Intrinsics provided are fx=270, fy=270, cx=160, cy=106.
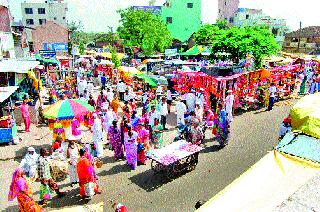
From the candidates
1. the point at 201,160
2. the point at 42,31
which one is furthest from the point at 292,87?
the point at 42,31

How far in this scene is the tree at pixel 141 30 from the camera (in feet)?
114

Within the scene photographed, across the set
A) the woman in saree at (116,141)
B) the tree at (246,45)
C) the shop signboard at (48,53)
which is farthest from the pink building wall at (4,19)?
the tree at (246,45)

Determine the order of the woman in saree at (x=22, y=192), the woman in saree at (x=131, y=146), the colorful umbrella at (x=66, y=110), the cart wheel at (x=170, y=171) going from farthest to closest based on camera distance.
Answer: the colorful umbrella at (x=66, y=110) → the woman in saree at (x=131, y=146) → the cart wheel at (x=170, y=171) → the woman in saree at (x=22, y=192)

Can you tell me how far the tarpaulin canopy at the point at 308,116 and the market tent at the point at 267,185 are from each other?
4.27 ft

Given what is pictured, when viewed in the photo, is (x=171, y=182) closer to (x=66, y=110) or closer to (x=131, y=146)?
(x=131, y=146)

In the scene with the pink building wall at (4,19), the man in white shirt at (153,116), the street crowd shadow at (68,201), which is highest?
the pink building wall at (4,19)

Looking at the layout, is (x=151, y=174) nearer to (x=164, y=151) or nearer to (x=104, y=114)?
(x=164, y=151)

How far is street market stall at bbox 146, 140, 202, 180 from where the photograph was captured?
8.45 meters

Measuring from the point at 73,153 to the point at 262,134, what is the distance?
8444mm

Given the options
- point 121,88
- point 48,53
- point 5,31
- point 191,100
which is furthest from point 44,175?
point 48,53

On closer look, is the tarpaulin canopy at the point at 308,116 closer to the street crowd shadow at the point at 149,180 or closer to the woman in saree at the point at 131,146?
the street crowd shadow at the point at 149,180

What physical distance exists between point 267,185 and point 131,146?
5985mm

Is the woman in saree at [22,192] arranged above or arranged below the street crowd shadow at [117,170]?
above

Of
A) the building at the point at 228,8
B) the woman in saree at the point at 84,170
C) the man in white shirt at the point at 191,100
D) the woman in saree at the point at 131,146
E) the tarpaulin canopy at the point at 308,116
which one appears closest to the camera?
the tarpaulin canopy at the point at 308,116
